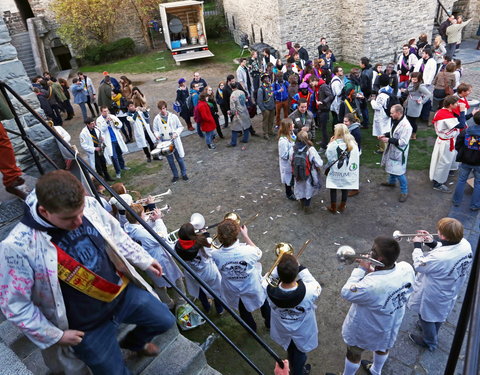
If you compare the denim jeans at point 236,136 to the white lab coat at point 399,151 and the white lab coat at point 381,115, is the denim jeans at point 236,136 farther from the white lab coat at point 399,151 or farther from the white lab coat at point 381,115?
the white lab coat at point 399,151

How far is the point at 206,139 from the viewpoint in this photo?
10.3 meters

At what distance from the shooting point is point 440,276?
385 cm

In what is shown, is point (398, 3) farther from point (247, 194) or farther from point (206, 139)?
point (247, 194)

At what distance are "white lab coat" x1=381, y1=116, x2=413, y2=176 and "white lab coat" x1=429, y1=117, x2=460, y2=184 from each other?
66 cm

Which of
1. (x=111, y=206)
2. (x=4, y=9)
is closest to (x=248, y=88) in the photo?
(x=111, y=206)

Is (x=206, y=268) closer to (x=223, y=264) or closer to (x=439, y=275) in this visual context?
(x=223, y=264)

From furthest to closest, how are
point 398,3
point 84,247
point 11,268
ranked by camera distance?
point 398,3
point 84,247
point 11,268

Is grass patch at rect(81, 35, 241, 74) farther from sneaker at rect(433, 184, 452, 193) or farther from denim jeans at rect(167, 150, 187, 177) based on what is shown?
sneaker at rect(433, 184, 452, 193)

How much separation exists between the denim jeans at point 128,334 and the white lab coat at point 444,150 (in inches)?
A: 247

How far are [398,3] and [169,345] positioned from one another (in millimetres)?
17345

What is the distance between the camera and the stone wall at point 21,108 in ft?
16.4

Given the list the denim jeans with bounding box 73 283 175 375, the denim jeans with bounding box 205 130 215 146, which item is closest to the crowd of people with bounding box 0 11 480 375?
the denim jeans with bounding box 73 283 175 375

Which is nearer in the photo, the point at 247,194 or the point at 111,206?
the point at 111,206

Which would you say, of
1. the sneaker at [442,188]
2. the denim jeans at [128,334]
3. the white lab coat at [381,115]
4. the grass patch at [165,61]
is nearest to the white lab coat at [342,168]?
the sneaker at [442,188]
